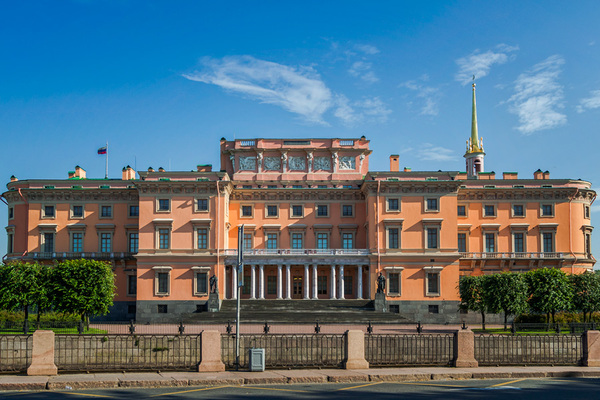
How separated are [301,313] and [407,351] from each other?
27579mm

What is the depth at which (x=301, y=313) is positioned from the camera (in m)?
53.2

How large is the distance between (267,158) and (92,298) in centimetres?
2376

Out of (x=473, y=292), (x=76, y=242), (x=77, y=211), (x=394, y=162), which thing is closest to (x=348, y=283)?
(x=394, y=162)

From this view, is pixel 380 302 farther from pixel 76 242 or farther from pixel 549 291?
pixel 76 242

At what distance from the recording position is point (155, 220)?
57.5 meters

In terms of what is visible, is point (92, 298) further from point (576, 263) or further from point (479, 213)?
point (576, 263)

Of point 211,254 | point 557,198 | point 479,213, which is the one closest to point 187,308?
point 211,254

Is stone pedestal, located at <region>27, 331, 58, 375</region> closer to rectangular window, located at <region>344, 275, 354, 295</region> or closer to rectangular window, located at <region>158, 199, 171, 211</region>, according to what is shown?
rectangular window, located at <region>158, 199, 171, 211</region>

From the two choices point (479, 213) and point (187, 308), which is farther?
point (479, 213)

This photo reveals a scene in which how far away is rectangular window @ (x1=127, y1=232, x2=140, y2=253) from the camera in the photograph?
6103 cm

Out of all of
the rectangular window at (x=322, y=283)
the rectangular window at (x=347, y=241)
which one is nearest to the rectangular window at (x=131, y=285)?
the rectangular window at (x=322, y=283)

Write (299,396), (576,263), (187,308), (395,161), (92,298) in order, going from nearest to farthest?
(299,396)
(92,298)
(187,308)
(576,263)
(395,161)

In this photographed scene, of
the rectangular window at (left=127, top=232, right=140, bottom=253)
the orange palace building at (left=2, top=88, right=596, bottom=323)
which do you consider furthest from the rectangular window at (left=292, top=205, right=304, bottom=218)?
the rectangular window at (left=127, top=232, right=140, bottom=253)

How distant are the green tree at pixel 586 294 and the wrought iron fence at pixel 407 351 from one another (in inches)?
1050
